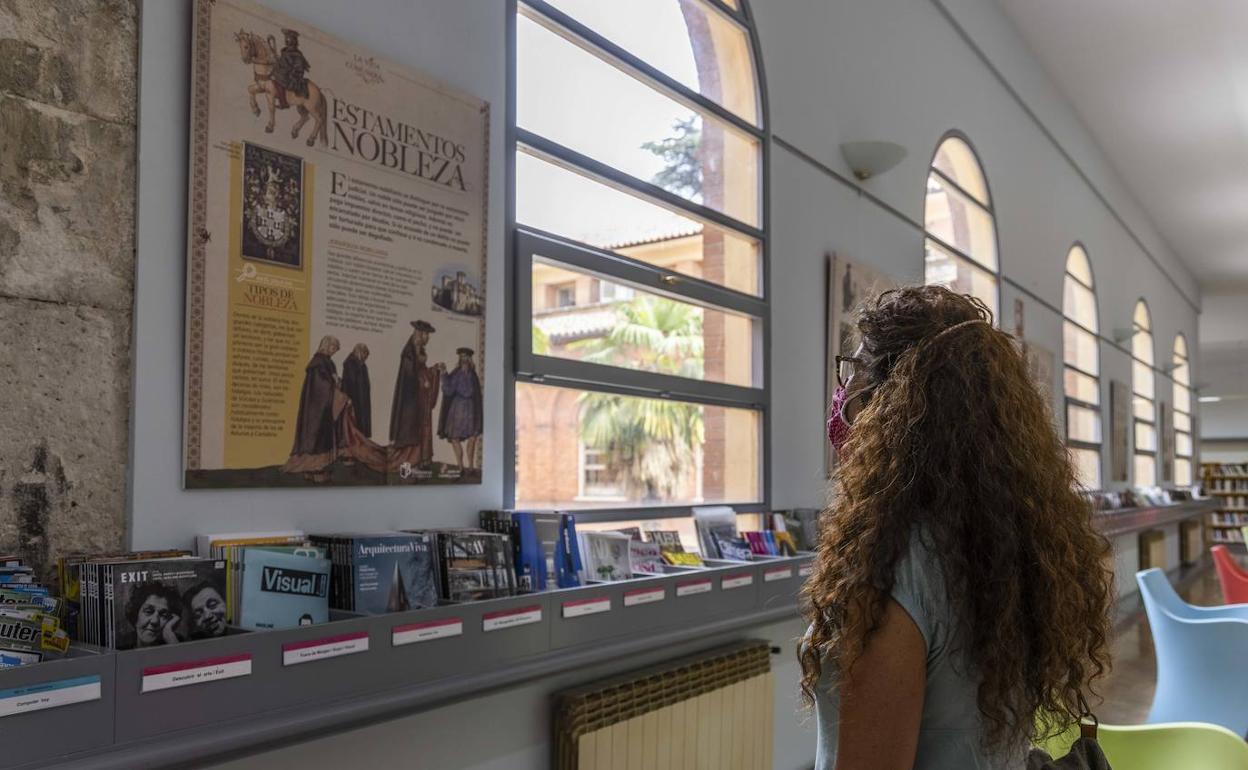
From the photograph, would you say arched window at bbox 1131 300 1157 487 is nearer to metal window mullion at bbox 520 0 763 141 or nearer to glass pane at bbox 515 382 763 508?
glass pane at bbox 515 382 763 508

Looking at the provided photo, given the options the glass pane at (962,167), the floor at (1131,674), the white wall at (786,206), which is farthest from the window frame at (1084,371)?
the glass pane at (962,167)

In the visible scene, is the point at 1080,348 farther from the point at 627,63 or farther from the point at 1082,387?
the point at 627,63

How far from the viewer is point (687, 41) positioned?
4430mm

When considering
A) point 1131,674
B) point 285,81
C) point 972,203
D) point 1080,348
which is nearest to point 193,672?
point 285,81

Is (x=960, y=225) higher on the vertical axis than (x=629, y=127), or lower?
higher

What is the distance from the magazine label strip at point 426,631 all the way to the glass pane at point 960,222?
5.00m

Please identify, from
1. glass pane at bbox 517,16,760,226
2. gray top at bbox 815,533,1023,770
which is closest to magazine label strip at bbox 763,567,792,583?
glass pane at bbox 517,16,760,226

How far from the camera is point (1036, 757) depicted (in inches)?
63.6

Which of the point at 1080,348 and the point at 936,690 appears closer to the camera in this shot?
the point at 936,690

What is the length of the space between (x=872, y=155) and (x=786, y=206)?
2.59 feet

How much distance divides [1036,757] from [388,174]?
205 cm

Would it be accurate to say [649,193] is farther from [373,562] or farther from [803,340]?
[373,562]

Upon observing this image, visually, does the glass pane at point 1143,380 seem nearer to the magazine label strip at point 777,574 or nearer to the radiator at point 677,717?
the magazine label strip at point 777,574

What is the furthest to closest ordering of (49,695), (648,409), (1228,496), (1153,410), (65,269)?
1. (1228,496)
2. (1153,410)
3. (648,409)
4. (65,269)
5. (49,695)
